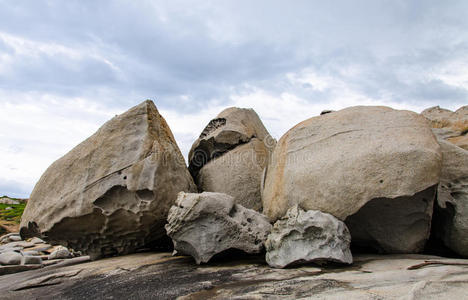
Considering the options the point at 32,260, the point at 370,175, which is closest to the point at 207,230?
the point at 370,175

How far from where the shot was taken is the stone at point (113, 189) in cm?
465

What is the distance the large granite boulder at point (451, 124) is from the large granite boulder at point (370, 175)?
72.7 inches

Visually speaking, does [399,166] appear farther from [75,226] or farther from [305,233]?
[75,226]

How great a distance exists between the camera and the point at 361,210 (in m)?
3.70

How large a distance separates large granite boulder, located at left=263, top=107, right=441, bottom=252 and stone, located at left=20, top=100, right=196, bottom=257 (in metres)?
1.59

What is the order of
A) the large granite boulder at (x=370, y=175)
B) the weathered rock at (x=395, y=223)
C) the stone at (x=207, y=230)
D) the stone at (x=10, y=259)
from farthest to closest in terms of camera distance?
the stone at (x=10, y=259) → the stone at (x=207, y=230) → the weathered rock at (x=395, y=223) → the large granite boulder at (x=370, y=175)

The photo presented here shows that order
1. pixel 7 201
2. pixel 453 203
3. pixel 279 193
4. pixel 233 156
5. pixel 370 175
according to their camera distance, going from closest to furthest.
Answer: pixel 370 175, pixel 453 203, pixel 279 193, pixel 233 156, pixel 7 201

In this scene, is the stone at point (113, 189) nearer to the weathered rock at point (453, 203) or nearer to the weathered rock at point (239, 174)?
the weathered rock at point (239, 174)

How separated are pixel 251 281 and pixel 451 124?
5172 millimetres

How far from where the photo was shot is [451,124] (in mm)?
6160

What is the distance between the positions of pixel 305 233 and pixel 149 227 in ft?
7.75

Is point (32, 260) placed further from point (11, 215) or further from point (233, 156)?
point (11, 215)

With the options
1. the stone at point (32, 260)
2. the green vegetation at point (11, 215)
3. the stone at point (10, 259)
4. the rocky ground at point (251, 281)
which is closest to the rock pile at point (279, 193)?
the rocky ground at point (251, 281)

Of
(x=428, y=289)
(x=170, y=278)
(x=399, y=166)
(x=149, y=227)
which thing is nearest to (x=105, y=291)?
(x=170, y=278)
